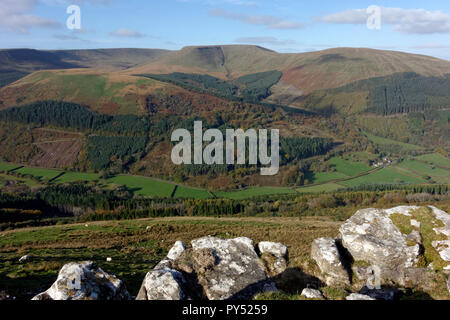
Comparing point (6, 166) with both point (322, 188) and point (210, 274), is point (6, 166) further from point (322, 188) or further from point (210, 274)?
point (210, 274)

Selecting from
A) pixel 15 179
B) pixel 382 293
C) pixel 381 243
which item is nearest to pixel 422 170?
pixel 381 243

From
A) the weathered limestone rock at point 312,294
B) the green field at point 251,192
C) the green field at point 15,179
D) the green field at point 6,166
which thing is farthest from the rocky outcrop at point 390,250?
the green field at point 6,166

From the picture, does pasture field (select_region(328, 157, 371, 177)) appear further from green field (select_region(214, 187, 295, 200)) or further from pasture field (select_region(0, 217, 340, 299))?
pasture field (select_region(0, 217, 340, 299))

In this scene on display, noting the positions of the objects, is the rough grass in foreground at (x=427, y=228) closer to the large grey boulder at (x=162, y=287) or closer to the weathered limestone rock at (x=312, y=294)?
the weathered limestone rock at (x=312, y=294)

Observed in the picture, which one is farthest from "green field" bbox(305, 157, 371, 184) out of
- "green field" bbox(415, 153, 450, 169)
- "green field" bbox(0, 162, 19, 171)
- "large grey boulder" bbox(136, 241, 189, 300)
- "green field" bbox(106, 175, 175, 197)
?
"green field" bbox(0, 162, 19, 171)
